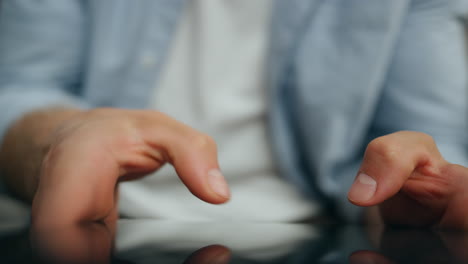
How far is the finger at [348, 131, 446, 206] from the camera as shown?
0.54ft

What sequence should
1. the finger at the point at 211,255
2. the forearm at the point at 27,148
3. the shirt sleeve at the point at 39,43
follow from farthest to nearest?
the shirt sleeve at the point at 39,43 < the forearm at the point at 27,148 < the finger at the point at 211,255

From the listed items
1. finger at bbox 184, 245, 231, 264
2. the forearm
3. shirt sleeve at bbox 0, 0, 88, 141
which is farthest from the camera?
shirt sleeve at bbox 0, 0, 88, 141

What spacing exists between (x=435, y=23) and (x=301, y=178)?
17 centimetres

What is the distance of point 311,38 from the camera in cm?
36

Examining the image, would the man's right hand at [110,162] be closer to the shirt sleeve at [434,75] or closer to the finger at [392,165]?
the finger at [392,165]

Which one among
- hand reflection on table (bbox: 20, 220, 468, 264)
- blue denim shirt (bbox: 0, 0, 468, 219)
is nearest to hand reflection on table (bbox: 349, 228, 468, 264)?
hand reflection on table (bbox: 20, 220, 468, 264)

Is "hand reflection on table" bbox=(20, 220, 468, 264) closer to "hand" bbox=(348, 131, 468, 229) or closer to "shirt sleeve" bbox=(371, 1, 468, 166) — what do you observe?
"hand" bbox=(348, 131, 468, 229)

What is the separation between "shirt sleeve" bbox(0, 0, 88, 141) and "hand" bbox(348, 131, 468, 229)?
13.8 inches

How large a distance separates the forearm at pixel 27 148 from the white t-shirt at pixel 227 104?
81mm

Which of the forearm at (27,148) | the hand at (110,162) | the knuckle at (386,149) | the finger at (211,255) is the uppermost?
the knuckle at (386,149)

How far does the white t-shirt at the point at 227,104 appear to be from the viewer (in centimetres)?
36

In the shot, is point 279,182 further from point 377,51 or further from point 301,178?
point 377,51

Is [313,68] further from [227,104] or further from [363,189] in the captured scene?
[363,189]

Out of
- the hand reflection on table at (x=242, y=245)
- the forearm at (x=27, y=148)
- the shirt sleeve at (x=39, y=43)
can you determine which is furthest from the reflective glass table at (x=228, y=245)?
the shirt sleeve at (x=39, y=43)
